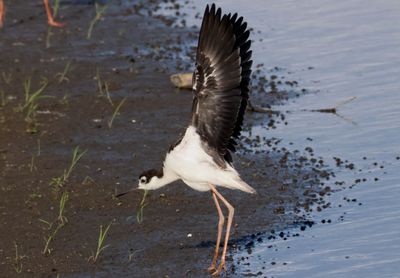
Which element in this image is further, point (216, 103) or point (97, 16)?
point (97, 16)

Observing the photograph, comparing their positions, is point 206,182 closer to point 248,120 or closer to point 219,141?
point 219,141

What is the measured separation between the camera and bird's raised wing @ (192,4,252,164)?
24.8 ft

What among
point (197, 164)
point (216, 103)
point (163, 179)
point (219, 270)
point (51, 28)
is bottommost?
point (51, 28)

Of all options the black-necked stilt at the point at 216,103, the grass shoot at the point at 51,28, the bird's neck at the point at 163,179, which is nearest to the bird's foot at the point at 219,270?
the black-necked stilt at the point at 216,103

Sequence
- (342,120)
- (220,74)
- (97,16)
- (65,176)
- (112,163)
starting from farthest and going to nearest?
(97,16), (342,120), (112,163), (65,176), (220,74)

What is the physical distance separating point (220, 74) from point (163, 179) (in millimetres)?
1115

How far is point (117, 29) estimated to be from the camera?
47.3ft

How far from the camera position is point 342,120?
1111cm

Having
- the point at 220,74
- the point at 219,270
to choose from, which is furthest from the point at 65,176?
the point at 220,74

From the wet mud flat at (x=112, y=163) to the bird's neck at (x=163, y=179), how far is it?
1.27ft

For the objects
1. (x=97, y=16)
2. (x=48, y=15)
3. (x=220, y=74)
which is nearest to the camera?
(x=220, y=74)

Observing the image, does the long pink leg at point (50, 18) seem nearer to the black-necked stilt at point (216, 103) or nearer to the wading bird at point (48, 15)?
the wading bird at point (48, 15)

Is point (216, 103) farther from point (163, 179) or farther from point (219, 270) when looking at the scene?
point (219, 270)

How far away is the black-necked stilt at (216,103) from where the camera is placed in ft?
24.9
